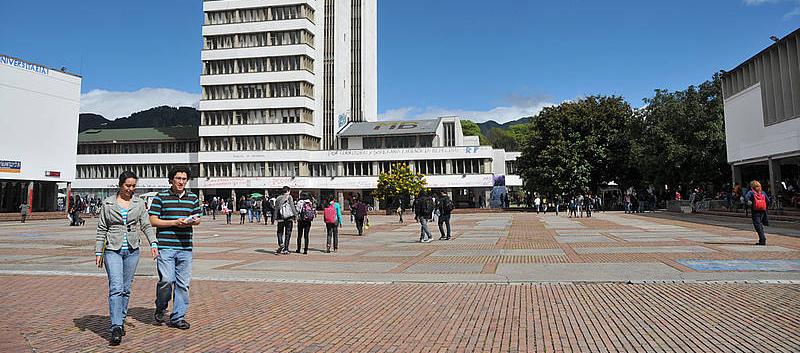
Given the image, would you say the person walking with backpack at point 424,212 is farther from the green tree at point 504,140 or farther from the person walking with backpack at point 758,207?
the green tree at point 504,140

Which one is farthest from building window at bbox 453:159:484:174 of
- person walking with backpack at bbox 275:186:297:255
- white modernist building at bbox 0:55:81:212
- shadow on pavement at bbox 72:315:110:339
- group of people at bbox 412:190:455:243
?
shadow on pavement at bbox 72:315:110:339

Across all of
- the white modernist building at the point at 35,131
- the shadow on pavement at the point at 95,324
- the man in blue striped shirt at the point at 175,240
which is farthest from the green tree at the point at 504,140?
the man in blue striped shirt at the point at 175,240

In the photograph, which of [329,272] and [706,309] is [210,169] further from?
[706,309]

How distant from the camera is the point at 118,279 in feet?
18.2

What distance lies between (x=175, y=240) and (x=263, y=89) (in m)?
63.3

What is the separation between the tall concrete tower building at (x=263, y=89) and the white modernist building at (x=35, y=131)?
1788 cm

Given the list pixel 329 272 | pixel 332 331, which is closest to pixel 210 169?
pixel 329 272

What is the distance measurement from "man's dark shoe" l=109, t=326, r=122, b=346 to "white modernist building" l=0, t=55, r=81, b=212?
166 feet

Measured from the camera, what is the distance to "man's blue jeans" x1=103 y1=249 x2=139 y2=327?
547 centimetres

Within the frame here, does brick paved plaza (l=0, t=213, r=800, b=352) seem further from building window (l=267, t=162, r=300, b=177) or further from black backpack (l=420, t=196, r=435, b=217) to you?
building window (l=267, t=162, r=300, b=177)

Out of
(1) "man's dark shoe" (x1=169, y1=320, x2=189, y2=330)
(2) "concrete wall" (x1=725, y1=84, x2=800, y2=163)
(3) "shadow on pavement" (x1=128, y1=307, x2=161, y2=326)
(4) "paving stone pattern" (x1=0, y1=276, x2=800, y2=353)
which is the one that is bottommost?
(4) "paving stone pattern" (x1=0, y1=276, x2=800, y2=353)

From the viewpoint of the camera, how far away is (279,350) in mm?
5176

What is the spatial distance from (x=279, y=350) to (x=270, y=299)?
2.85 m

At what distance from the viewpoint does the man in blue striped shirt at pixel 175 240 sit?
5.91 m
